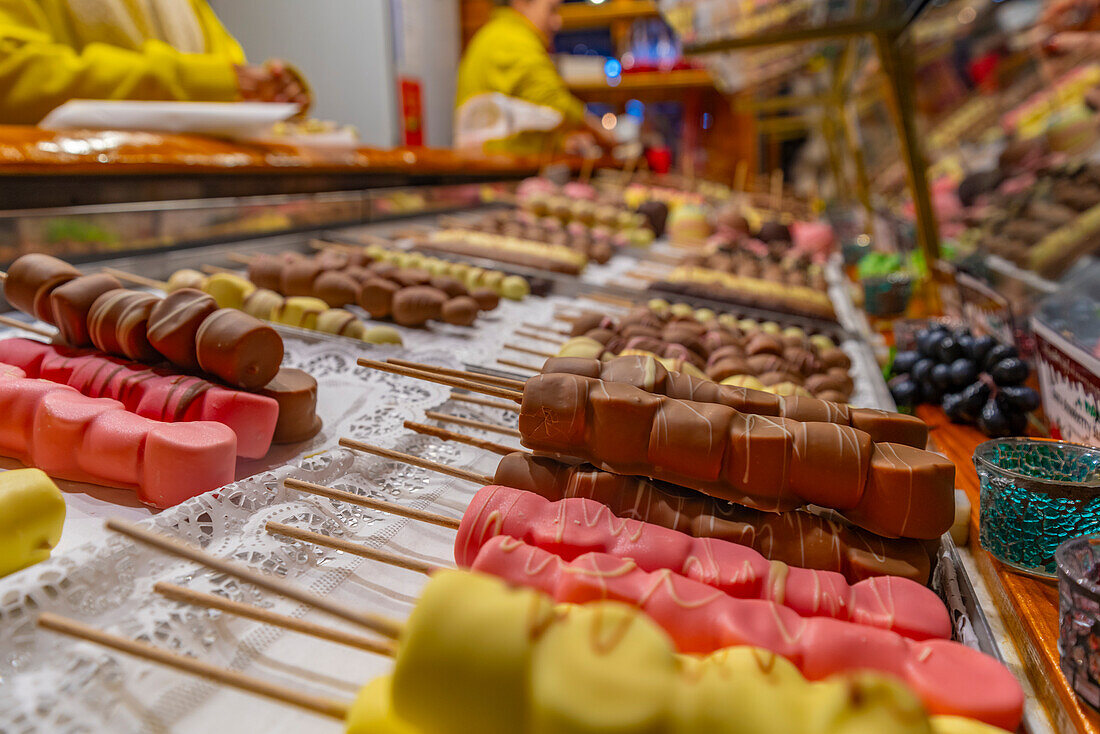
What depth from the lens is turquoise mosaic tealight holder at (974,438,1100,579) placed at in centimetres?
103

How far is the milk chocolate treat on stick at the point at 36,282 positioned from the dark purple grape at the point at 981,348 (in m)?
2.16

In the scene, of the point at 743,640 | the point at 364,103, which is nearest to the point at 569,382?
the point at 743,640

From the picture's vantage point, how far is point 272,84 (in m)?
3.67

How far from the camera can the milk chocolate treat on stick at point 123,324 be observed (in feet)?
4.54

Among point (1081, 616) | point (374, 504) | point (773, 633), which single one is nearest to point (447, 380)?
point (374, 504)

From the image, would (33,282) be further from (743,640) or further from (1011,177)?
(1011,177)

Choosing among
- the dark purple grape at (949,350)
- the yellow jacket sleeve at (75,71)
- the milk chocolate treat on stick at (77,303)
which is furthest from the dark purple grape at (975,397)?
the yellow jacket sleeve at (75,71)

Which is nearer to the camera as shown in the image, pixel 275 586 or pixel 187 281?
pixel 275 586

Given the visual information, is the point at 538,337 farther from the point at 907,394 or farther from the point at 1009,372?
the point at 1009,372

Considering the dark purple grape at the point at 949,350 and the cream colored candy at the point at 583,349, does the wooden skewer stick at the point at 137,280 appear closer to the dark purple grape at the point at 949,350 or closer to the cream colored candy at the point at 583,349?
the cream colored candy at the point at 583,349

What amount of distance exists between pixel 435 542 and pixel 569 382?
363mm

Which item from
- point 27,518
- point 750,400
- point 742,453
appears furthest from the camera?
point 750,400

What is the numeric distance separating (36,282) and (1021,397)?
7.37ft

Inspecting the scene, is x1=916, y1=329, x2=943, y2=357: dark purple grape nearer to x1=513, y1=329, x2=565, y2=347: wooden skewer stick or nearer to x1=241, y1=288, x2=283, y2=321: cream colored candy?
x1=513, y1=329, x2=565, y2=347: wooden skewer stick
